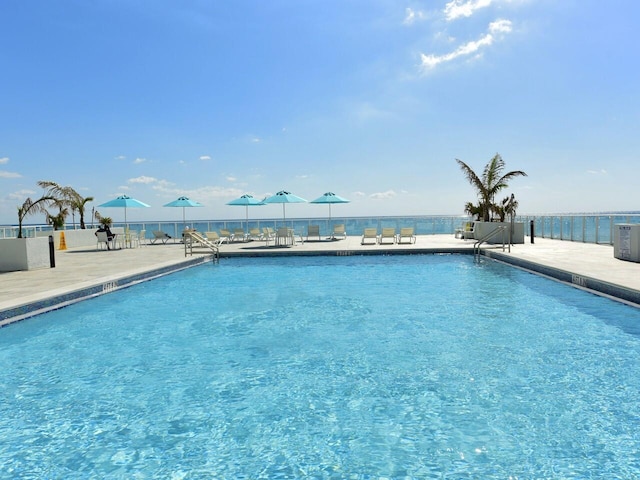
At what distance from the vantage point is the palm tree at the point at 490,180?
57.8 feet

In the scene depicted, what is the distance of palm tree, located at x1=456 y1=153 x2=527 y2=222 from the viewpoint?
17.6 metres

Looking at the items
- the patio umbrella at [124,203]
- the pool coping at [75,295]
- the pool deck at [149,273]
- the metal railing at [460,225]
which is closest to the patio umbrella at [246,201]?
the metal railing at [460,225]

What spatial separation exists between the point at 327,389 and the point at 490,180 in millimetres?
16338

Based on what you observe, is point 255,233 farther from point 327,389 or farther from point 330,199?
point 327,389

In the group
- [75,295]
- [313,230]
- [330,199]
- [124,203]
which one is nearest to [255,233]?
[313,230]

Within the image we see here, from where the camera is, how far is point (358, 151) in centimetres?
2469

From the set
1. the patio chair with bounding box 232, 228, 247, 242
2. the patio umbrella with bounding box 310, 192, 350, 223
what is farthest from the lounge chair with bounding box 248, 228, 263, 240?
the patio umbrella with bounding box 310, 192, 350, 223

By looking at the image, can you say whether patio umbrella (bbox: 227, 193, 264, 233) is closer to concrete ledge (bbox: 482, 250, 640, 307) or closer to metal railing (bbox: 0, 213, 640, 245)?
metal railing (bbox: 0, 213, 640, 245)

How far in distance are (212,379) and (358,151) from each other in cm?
2196

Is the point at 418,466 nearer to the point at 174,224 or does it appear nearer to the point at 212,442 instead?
the point at 212,442

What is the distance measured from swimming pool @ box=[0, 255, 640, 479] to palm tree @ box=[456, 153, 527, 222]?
1131 cm

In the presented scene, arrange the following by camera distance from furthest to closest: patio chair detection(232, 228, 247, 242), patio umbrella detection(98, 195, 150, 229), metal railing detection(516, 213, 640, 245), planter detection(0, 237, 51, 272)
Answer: patio chair detection(232, 228, 247, 242) < patio umbrella detection(98, 195, 150, 229) < metal railing detection(516, 213, 640, 245) < planter detection(0, 237, 51, 272)

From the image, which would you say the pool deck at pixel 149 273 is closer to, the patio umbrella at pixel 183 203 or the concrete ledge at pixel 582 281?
the concrete ledge at pixel 582 281

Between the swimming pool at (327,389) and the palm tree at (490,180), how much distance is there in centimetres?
1131
